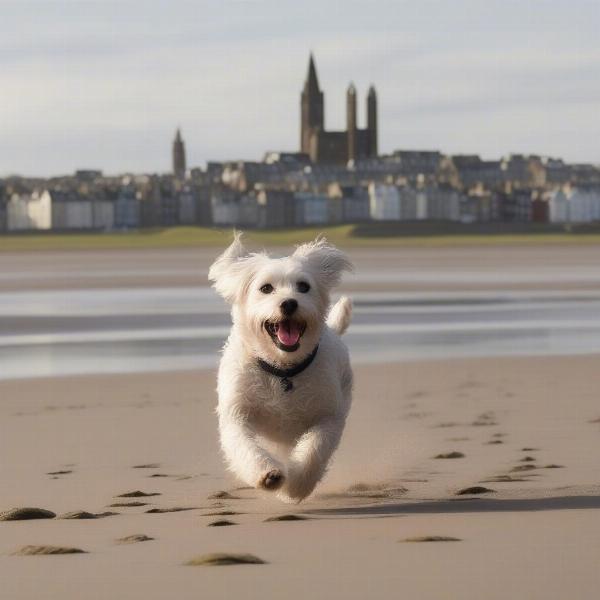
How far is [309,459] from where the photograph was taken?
6.89 meters

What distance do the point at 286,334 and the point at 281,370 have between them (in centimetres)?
25

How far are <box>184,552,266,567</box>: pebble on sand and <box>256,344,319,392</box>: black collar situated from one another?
180cm

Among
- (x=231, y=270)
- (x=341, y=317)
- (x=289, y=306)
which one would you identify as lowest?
(x=341, y=317)

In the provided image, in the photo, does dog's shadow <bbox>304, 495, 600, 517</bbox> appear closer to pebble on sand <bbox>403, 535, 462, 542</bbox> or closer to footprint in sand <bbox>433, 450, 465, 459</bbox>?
pebble on sand <bbox>403, 535, 462, 542</bbox>

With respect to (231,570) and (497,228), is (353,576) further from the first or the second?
(497,228)

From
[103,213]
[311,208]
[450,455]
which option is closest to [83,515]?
[450,455]

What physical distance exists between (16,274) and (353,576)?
38878 millimetres

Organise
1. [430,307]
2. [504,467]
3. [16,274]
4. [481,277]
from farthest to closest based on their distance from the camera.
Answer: [16,274], [481,277], [430,307], [504,467]

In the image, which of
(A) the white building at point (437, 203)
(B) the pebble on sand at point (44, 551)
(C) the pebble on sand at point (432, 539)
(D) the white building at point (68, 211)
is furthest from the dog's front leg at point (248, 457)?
(A) the white building at point (437, 203)

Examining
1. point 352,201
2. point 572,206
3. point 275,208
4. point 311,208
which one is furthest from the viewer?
point 352,201

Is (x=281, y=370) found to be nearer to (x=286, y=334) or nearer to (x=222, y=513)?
(x=286, y=334)

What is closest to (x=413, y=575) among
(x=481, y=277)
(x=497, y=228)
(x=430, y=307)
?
(x=430, y=307)

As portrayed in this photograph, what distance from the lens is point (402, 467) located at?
8.12 metres

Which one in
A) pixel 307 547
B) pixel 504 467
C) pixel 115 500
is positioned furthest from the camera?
pixel 504 467
